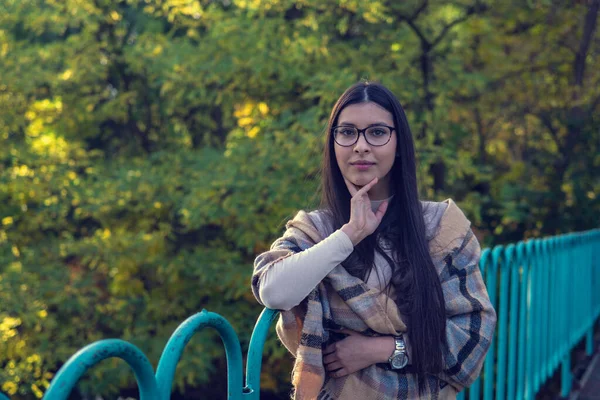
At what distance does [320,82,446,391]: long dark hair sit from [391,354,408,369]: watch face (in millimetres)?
23

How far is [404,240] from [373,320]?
0.83 ft

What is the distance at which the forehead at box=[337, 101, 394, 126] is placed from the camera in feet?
6.69

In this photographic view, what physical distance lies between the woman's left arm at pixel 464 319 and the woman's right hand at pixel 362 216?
0.23 meters

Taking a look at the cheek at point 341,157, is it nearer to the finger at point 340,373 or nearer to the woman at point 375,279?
the woman at point 375,279

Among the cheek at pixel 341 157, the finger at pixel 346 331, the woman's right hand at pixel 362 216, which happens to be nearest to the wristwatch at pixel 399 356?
the finger at pixel 346 331

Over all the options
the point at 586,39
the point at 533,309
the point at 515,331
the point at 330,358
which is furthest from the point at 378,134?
the point at 586,39

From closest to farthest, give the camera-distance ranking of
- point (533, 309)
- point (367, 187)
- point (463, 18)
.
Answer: point (367, 187)
point (533, 309)
point (463, 18)

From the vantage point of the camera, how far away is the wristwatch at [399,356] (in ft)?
6.22

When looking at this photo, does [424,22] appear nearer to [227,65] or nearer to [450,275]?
[227,65]

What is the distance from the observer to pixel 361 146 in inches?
79.2

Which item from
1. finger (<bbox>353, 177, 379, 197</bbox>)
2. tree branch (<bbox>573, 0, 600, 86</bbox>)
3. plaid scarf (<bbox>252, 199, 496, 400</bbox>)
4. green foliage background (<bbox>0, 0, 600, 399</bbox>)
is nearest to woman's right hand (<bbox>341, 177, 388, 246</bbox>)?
finger (<bbox>353, 177, 379, 197</bbox>)

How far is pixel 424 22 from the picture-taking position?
25.8ft

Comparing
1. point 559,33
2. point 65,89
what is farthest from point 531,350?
point 559,33

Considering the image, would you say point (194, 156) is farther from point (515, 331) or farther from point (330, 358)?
point (330, 358)
